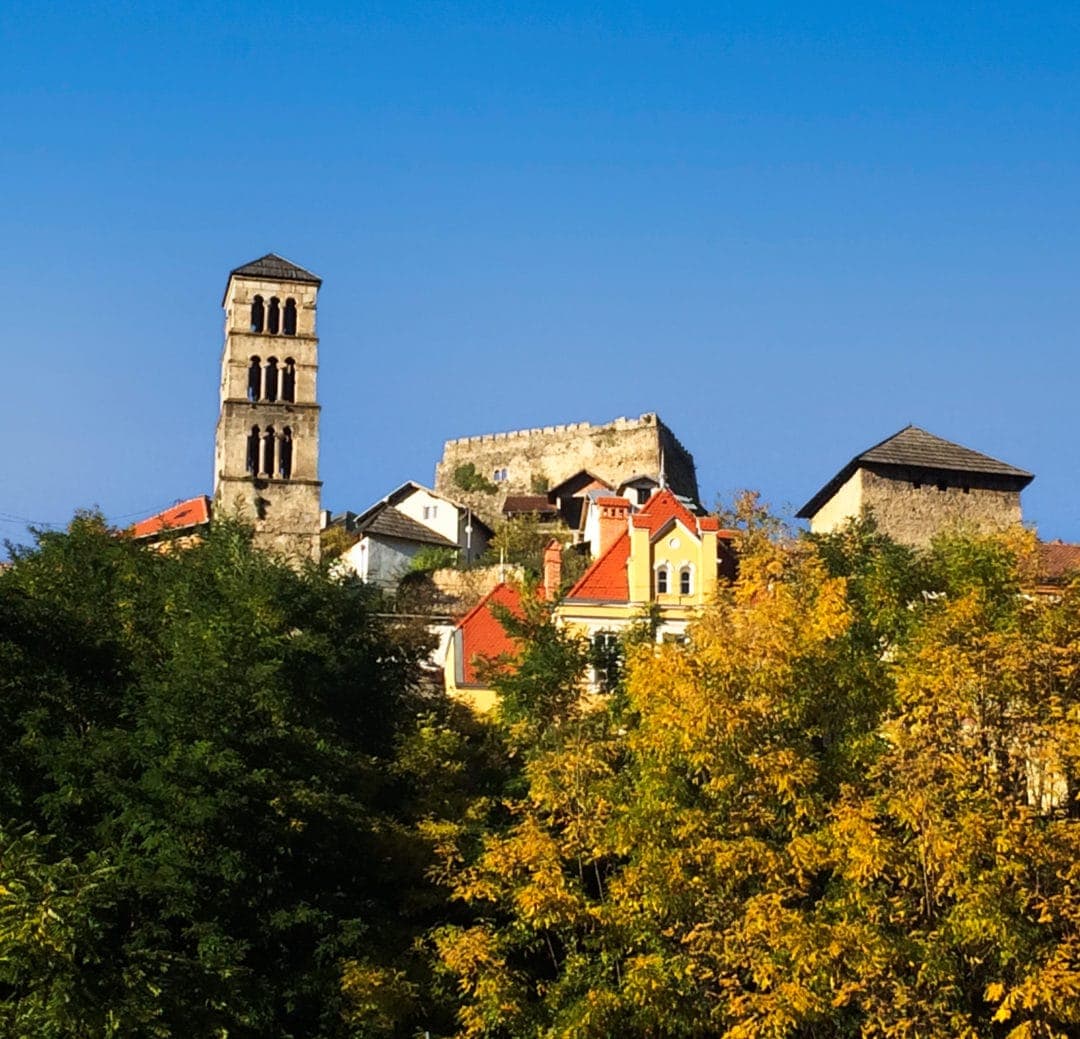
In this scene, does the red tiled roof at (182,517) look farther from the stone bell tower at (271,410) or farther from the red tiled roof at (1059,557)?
the red tiled roof at (1059,557)

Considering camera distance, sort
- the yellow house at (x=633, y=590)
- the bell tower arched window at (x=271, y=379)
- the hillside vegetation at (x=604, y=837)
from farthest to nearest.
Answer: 1. the bell tower arched window at (x=271, y=379)
2. the yellow house at (x=633, y=590)
3. the hillside vegetation at (x=604, y=837)

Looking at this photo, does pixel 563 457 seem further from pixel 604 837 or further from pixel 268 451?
pixel 604 837

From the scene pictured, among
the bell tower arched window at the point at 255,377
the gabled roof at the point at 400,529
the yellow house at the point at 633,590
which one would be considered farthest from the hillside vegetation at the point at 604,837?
the gabled roof at the point at 400,529

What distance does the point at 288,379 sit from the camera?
67.4m

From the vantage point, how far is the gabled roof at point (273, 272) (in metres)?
68.6

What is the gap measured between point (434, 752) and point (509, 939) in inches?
247

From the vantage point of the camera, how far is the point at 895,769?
34000 mm

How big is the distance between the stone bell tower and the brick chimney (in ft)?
32.5

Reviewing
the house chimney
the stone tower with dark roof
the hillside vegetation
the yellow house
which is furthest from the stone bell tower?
the hillside vegetation

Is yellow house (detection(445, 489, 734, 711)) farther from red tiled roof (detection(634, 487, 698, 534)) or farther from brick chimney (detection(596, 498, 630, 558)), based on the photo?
brick chimney (detection(596, 498, 630, 558))

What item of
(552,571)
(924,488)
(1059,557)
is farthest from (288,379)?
(1059,557)

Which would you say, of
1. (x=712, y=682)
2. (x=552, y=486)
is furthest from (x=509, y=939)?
(x=552, y=486)

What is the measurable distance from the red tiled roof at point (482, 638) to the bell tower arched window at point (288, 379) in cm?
1483

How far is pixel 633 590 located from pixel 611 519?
1190cm
